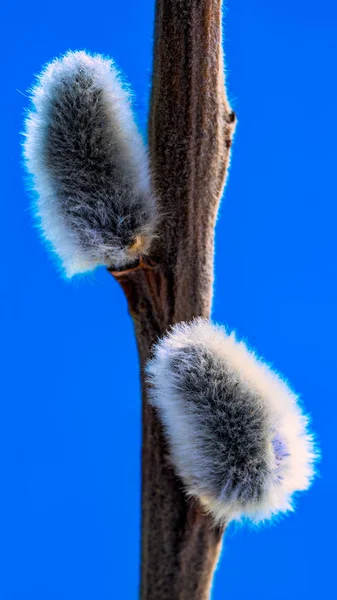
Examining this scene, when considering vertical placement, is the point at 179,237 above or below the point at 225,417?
above

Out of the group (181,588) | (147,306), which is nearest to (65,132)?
(147,306)

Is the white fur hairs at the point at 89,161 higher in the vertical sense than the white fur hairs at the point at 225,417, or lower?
higher

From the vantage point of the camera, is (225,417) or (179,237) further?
(179,237)

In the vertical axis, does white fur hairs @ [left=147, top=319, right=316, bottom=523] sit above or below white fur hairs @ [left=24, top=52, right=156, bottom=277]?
below

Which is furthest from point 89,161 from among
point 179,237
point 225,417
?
point 225,417

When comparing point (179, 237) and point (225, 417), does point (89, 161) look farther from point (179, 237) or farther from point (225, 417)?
point (225, 417)
